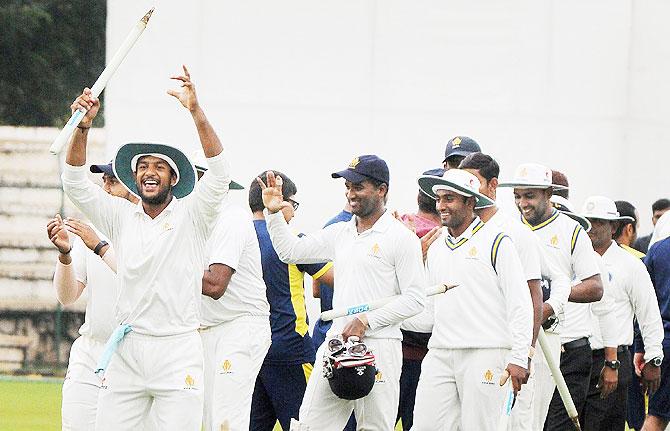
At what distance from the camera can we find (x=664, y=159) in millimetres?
15750

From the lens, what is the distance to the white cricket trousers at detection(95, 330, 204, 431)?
7.64 m

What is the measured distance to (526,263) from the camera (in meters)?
8.73

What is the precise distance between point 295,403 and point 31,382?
7.20m


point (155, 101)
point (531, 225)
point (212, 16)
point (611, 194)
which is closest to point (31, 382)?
point (155, 101)

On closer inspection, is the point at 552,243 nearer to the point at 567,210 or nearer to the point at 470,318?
the point at 567,210

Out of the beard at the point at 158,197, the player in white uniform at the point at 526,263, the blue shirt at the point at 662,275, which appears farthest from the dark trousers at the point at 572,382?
the beard at the point at 158,197

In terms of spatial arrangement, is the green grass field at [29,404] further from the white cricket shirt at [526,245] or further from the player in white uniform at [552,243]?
the white cricket shirt at [526,245]

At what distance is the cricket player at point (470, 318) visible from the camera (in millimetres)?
8422

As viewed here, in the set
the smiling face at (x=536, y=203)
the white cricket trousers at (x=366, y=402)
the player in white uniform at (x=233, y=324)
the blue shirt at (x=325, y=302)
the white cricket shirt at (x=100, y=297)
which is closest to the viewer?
the white cricket shirt at (x=100, y=297)

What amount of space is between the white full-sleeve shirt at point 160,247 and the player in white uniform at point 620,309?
4200mm

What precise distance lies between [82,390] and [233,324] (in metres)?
1.44

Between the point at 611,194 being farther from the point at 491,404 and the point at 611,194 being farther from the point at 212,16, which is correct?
the point at 491,404

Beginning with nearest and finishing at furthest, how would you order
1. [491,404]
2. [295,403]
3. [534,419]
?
[491,404] < [534,419] < [295,403]

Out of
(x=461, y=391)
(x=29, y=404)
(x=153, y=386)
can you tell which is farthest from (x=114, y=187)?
(x=29, y=404)
